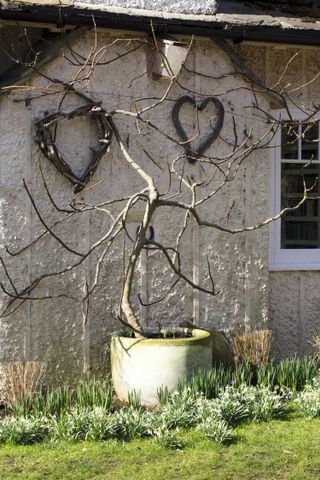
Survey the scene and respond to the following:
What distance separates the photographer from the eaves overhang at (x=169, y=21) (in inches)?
274

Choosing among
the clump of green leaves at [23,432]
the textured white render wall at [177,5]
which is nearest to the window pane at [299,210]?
the textured white render wall at [177,5]

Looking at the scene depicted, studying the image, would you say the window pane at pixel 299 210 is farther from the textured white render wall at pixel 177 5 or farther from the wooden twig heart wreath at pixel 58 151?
the wooden twig heart wreath at pixel 58 151

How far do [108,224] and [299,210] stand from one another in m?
2.36

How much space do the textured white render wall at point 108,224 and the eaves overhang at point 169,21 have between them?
0.29 metres

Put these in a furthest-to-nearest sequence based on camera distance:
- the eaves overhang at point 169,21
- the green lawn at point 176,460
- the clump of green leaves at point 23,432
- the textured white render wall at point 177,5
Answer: the textured white render wall at point 177,5 < the eaves overhang at point 169,21 < the clump of green leaves at point 23,432 < the green lawn at point 176,460

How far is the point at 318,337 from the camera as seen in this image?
26.3 ft

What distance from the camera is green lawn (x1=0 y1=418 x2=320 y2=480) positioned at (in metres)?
5.56

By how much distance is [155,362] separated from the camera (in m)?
6.87

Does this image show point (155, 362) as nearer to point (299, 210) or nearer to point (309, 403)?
point (309, 403)

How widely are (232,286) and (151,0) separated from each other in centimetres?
273

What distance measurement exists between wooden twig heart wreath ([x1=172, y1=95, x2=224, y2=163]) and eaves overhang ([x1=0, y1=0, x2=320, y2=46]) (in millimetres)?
600

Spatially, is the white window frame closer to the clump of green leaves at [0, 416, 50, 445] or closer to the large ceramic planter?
the large ceramic planter

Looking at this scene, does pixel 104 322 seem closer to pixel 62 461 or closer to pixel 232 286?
pixel 232 286

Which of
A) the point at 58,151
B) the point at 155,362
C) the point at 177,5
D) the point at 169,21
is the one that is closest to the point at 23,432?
the point at 155,362
